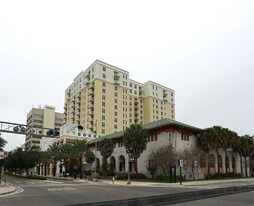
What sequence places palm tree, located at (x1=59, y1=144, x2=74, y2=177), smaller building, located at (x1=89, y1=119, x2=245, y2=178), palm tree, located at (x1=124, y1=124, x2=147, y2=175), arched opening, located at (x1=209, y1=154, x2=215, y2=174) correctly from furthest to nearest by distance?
palm tree, located at (x1=59, y1=144, x2=74, y2=177)
arched opening, located at (x1=209, y1=154, x2=215, y2=174)
smaller building, located at (x1=89, y1=119, x2=245, y2=178)
palm tree, located at (x1=124, y1=124, x2=147, y2=175)

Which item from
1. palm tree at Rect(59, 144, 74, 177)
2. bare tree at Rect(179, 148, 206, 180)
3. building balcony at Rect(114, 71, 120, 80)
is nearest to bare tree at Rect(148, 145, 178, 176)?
bare tree at Rect(179, 148, 206, 180)

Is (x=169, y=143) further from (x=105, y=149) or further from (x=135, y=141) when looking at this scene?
(x=105, y=149)

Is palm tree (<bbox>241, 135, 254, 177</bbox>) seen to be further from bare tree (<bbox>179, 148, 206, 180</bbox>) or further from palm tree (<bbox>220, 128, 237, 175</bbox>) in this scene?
bare tree (<bbox>179, 148, 206, 180</bbox>)

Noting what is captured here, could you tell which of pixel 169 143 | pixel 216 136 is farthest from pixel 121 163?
pixel 216 136

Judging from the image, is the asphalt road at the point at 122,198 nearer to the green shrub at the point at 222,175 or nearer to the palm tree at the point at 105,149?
the green shrub at the point at 222,175

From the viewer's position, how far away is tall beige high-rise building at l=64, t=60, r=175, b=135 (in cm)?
10425

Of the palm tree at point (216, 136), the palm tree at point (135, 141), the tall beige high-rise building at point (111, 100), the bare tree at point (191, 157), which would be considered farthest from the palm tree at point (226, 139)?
the tall beige high-rise building at point (111, 100)

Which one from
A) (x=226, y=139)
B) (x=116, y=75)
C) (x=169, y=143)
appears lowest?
(x=169, y=143)

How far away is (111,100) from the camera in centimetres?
10869

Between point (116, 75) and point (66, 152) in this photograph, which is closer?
point (66, 152)

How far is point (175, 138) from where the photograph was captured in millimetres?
51781

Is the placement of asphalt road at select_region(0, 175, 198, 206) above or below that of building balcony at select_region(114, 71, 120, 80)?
below

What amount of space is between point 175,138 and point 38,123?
380 ft

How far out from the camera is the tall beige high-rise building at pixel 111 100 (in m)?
104
